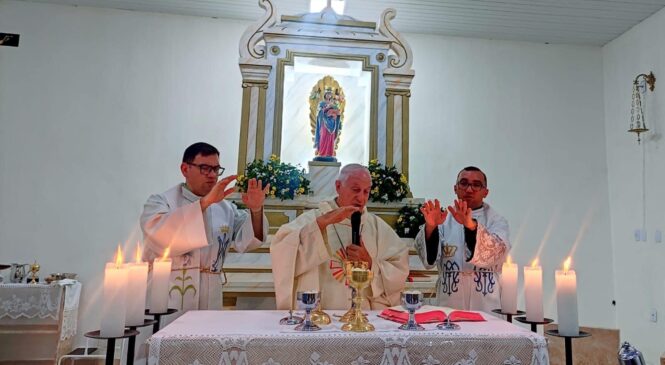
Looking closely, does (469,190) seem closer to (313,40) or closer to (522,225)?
(313,40)

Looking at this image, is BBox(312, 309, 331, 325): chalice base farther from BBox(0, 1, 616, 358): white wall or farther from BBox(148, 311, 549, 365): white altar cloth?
BBox(0, 1, 616, 358): white wall

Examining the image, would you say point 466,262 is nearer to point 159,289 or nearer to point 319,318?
point 319,318

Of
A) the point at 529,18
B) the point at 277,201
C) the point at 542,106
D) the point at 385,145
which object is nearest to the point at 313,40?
the point at 385,145

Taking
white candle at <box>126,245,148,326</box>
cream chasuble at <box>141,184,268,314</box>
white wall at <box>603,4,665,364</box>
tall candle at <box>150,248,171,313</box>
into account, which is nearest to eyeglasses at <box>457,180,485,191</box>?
cream chasuble at <box>141,184,268,314</box>

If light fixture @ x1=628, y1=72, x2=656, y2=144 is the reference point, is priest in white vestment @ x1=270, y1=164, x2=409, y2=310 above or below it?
below

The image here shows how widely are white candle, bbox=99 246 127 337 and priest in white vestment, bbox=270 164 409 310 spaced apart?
1025 mm

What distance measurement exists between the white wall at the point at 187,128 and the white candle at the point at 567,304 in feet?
15.4

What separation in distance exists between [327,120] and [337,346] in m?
4.15

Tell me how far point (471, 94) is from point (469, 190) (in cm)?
411

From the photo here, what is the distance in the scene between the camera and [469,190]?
3.33m

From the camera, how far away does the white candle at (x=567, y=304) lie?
194 centimetres

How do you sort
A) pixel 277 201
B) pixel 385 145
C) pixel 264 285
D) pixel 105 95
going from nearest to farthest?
1. pixel 264 285
2. pixel 277 201
3. pixel 385 145
4. pixel 105 95

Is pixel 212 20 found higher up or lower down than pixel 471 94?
higher up

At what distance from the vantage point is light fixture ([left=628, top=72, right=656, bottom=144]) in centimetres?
602
